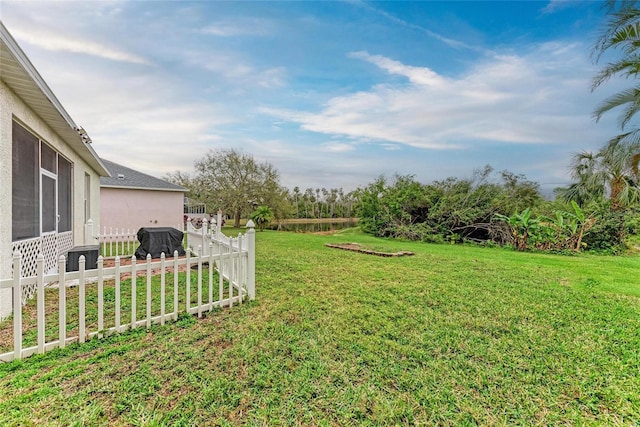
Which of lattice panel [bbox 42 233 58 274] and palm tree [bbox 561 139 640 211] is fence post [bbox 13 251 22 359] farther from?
palm tree [bbox 561 139 640 211]

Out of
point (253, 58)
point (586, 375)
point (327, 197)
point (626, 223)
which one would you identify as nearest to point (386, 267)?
point (586, 375)

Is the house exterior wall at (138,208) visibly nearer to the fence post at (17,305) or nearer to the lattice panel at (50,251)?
the lattice panel at (50,251)

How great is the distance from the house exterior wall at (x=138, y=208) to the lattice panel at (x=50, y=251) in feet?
32.1

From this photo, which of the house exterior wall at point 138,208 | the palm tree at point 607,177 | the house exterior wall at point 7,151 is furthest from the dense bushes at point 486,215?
the house exterior wall at point 7,151

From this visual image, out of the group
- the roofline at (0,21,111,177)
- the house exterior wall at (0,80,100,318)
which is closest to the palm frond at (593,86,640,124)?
the roofline at (0,21,111,177)

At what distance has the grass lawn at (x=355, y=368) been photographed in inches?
79.4

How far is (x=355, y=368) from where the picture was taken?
2.58 meters

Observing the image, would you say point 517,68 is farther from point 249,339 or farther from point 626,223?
point 249,339

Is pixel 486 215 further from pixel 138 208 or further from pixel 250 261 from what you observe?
pixel 138 208

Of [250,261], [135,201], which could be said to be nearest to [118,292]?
[250,261]

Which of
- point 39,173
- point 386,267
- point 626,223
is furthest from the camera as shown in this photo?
point 626,223

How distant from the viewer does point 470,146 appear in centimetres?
1545

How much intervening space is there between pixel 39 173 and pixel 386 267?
724cm

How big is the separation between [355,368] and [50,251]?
640 cm
